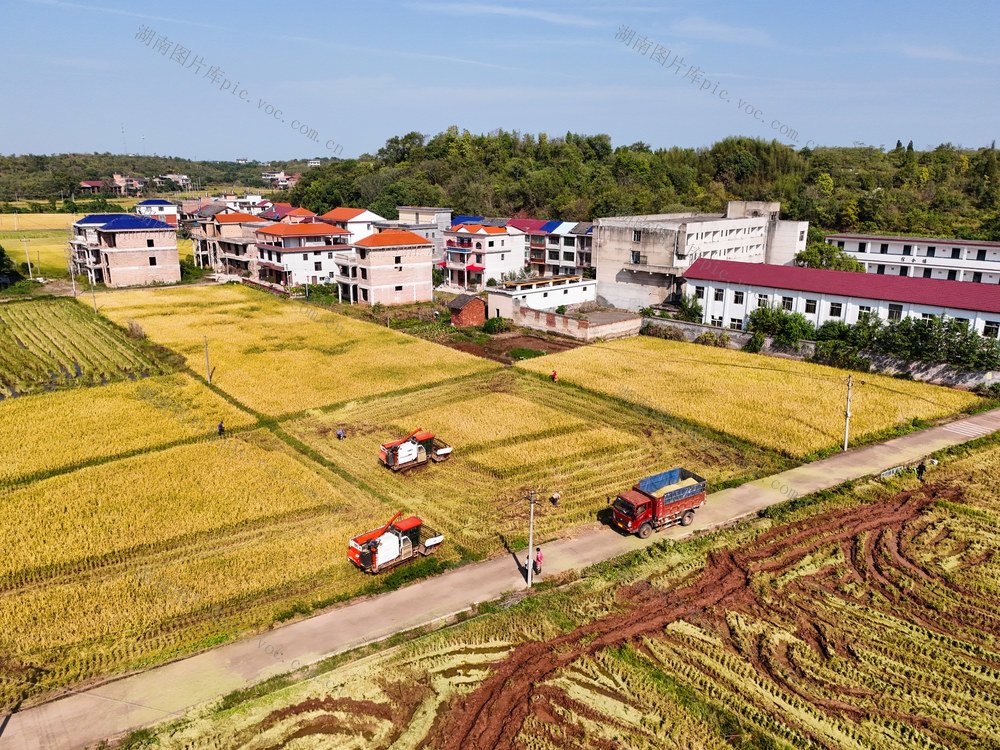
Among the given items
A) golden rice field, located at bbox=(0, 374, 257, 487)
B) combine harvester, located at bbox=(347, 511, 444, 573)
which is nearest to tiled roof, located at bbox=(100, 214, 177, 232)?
golden rice field, located at bbox=(0, 374, 257, 487)

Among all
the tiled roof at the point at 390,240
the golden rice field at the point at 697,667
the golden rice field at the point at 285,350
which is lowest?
the golden rice field at the point at 697,667

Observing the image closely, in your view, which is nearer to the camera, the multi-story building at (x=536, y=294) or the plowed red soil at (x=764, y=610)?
the plowed red soil at (x=764, y=610)

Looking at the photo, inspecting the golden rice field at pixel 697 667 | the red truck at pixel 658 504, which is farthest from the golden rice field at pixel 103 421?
the red truck at pixel 658 504

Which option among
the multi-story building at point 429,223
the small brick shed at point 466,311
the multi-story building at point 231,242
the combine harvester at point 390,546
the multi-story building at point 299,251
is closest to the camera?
the combine harvester at point 390,546

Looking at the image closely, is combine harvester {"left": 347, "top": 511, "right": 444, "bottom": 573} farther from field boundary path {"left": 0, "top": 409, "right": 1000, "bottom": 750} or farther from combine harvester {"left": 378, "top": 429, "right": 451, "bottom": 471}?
combine harvester {"left": 378, "top": 429, "right": 451, "bottom": 471}

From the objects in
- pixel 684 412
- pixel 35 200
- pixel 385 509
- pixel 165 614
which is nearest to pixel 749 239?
pixel 684 412

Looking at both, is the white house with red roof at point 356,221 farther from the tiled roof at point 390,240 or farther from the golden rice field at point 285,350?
the golden rice field at point 285,350
